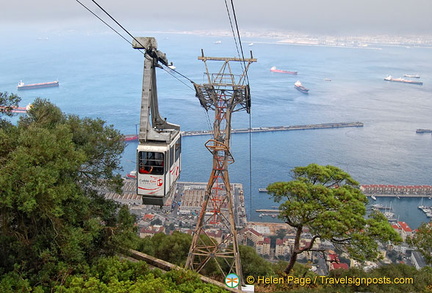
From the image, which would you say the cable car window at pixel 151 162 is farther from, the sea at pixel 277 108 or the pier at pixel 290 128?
the pier at pixel 290 128

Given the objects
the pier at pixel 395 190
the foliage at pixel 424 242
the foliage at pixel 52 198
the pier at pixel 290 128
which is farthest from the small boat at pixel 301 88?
the foliage at pixel 52 198

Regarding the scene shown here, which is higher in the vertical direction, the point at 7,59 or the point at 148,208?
the point at 7,59

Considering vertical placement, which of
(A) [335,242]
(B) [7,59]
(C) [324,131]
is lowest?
(C) [324,131]

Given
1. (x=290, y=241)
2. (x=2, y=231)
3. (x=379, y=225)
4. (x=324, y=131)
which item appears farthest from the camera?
(x=324, y=131)

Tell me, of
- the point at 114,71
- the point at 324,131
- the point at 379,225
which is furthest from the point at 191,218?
the point at 114,71

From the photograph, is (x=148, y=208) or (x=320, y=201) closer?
(x=320, y=201)

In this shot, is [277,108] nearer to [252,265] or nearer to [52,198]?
[252,265]

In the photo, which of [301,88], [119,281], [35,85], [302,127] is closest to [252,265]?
[119,281]

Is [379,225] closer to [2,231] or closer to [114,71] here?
[2,231]
